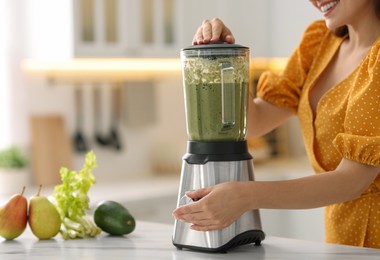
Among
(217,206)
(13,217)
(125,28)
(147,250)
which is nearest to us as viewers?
(217,206)

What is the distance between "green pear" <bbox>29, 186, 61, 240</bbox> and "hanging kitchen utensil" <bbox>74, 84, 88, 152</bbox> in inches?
81.4

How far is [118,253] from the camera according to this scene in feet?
5.02

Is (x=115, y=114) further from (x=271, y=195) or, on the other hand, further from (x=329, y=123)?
(x=271, y=195)

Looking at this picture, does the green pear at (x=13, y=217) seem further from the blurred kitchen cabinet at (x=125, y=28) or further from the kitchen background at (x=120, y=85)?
the blurred kitchen cabinet at (x=125, y=28)

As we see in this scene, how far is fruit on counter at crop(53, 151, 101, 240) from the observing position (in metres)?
1.69

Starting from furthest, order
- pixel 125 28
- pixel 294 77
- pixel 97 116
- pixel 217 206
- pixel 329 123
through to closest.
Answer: pixel 97 116 < pixel 125 28 < pixel 294 77 < pixel 329 123 < pixel 217 206

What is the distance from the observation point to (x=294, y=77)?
6.40 ft

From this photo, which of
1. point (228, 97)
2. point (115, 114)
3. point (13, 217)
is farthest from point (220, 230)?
point (115, 114)

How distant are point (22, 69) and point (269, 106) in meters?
1.90

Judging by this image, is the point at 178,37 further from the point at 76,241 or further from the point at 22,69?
the point at 76,241

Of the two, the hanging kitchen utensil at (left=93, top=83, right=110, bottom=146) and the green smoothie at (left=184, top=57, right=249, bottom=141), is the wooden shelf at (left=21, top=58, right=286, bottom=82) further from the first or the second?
the green smoothie at (left=184, top=57, right=249, bottom=141)

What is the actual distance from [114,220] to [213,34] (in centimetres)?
49

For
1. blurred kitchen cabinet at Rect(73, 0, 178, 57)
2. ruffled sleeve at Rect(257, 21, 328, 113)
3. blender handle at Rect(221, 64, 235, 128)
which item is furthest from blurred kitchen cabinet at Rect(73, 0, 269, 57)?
blender handle at Rect(221, 64, 235, 128)

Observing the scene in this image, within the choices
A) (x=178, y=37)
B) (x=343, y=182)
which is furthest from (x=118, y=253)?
(x=178, y=37)
